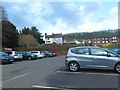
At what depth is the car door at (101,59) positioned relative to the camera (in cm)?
1727

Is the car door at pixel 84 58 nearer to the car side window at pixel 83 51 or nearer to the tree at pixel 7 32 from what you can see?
the car side window at pixel 83 51

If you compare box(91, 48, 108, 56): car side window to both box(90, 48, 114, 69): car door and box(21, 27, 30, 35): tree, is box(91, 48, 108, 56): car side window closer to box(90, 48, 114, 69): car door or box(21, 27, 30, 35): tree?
box(90, 48, 114, 69): car door

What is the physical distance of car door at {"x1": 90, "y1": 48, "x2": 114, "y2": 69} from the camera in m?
17.3

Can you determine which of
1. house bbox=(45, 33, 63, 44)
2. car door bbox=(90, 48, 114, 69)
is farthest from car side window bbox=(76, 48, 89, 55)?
house bbox=(45, 33, 63, 44)

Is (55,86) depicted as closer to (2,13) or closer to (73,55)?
(73,55)

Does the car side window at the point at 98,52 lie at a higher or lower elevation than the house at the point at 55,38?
lower

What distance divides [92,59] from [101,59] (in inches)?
23.4

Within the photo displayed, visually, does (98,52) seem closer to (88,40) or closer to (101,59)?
(101,59)

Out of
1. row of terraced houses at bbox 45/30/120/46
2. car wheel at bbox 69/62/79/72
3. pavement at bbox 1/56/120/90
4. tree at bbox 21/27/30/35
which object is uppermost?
tree at bbox 21/27/30/35

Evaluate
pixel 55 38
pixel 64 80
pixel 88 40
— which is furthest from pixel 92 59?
pixel 55 38

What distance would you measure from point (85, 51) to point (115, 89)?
750 cm

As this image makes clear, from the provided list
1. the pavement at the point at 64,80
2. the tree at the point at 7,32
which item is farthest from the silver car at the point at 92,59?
the tree at the point at 7,32

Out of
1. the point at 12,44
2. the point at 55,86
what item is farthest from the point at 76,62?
the point at 12,44

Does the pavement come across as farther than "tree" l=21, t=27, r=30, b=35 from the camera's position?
No
